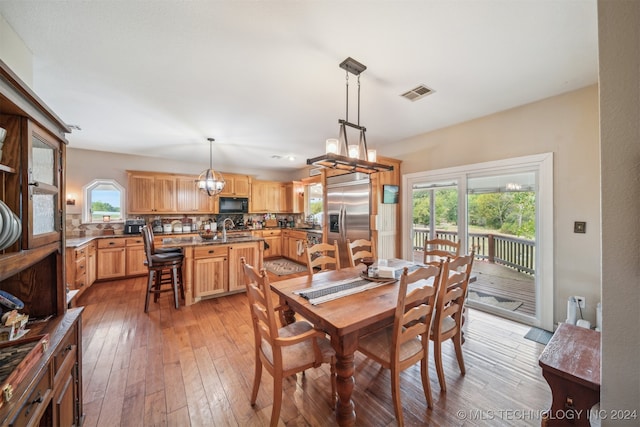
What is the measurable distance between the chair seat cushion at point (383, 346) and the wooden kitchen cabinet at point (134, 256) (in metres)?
4.92

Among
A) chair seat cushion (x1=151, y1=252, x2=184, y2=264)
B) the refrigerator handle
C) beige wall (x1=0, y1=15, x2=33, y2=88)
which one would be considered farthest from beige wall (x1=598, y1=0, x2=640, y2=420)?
chair seat cushion (x1=151, y1=252, x2=184, y2=264)

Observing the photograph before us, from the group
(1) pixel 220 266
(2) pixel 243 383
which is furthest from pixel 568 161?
(1) pixel 220 266

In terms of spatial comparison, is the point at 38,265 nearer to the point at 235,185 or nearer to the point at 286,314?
the point at 286,314

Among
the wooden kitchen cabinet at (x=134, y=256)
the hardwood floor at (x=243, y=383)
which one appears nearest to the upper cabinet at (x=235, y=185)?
the wooden kitchen cabinet at (x=134, y=256)

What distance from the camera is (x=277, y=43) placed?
178cm

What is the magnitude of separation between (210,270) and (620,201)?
394 centimetres

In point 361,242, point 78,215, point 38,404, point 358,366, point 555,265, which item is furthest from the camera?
point 78,215

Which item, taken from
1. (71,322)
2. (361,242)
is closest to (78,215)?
(71,322)

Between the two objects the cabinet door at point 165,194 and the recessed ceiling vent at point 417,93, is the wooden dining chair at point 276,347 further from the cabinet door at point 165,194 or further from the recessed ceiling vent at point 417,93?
the cabinet door at point 165,194

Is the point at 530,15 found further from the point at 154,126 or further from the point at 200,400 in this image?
the point at 154,126

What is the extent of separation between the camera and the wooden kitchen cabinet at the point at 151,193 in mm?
4969

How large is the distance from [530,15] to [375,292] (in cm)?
212

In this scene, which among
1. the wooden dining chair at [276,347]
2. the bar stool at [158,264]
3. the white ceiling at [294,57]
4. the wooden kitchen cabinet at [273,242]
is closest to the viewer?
the wooden dining chair at [276,347]

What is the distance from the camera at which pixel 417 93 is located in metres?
2.50
